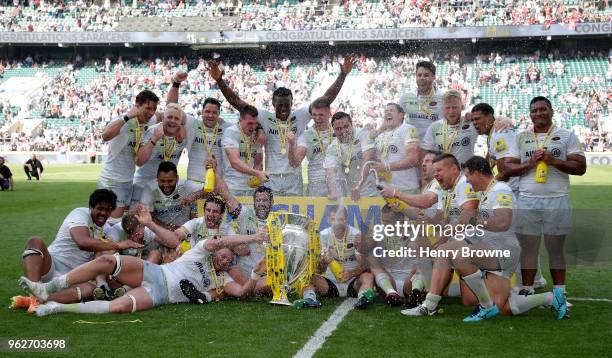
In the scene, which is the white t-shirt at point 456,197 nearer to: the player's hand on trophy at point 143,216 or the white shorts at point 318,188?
the white shorts at point 318,188

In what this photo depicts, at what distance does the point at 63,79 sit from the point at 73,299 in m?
39.3

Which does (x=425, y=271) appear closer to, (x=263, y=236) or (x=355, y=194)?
(x=355, y=194)

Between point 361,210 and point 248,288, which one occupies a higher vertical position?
point 361,210

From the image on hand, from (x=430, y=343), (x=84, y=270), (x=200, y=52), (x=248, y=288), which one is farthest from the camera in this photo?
(x=200, y=52)

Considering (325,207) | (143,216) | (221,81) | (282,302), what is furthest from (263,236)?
(221,81)

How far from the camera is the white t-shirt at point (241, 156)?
800 cm

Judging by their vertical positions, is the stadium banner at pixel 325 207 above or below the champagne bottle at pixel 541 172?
below

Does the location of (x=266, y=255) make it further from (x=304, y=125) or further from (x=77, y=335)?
(x=304, y=125)

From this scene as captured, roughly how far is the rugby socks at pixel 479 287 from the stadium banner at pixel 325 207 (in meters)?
1.65

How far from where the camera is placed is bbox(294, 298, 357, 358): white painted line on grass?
4.88 m

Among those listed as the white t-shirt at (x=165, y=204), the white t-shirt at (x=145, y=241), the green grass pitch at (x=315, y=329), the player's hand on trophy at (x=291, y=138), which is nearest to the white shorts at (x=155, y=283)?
the green grass pitch at (x=315, y=329)

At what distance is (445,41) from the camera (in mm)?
38750

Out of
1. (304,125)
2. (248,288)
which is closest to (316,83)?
(304,125)

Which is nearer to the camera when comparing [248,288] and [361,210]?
[248,288]
